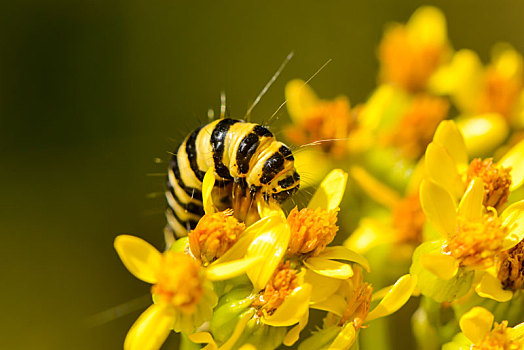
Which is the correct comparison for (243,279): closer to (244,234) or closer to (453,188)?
(244,234)

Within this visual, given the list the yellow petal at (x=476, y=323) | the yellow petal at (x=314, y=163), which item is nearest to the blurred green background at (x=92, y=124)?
the yellow petal at (x=314, y=163)

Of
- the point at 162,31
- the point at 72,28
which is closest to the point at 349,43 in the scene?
the point at 162,31

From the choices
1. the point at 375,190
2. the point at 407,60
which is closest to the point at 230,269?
the point at 375,190

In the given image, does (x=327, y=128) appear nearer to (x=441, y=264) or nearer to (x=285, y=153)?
(x=285, y=153)

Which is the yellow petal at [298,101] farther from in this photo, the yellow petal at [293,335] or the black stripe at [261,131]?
the yellow petal at [293,335]

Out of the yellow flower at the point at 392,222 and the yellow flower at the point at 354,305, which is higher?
the yellow flower at the point at 354,305

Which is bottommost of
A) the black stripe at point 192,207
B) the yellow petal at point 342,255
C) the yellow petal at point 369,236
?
the yellow petal at point 369,236

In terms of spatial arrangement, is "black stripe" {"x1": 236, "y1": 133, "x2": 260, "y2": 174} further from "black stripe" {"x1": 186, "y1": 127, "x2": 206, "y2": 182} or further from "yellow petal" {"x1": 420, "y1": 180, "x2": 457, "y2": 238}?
"yellow petal" {"x1": 420, "y1": 180, "x2": 457, "y2": 238}
